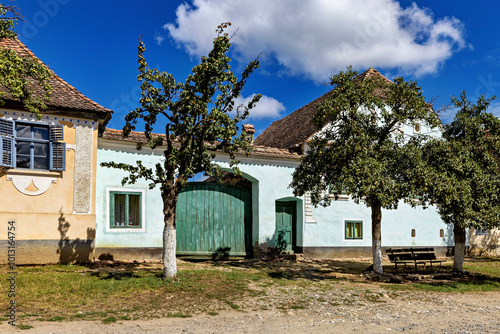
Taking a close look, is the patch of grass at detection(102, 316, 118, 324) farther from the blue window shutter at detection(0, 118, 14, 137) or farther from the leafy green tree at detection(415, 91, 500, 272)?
the leafy green tree at detection(415, 91, 500, 272)

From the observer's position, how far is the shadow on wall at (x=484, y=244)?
21.5 m

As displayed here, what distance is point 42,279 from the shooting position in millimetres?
10086

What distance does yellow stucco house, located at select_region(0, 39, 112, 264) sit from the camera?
482 inches

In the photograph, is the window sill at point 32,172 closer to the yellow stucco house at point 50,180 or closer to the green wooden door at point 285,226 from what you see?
the yellow stucco house at point 50,180

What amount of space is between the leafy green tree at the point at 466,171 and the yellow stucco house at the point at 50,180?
9885 millimetres

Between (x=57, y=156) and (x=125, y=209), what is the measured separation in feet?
9.84

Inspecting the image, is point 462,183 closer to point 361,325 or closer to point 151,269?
point 361,325

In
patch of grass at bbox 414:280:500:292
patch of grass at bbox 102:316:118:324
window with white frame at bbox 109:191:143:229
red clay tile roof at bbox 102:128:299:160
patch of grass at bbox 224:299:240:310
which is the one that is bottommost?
patch of grass at bbox 414:280:500:292

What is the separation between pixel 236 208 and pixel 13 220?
26.0 ft

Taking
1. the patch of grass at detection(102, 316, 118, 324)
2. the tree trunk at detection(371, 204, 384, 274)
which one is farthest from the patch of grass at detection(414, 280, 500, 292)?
the patch of grass at detection(102, 316, 118, 324)

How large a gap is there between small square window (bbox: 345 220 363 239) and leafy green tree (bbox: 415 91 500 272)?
502 cm

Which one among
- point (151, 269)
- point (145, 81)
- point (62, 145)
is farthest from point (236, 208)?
point (145, 81)

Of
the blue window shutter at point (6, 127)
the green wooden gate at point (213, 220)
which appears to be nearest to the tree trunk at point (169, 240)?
the blue window shutter at point (6, 127)

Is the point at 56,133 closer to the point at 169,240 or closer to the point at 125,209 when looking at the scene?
the point at 125,209
